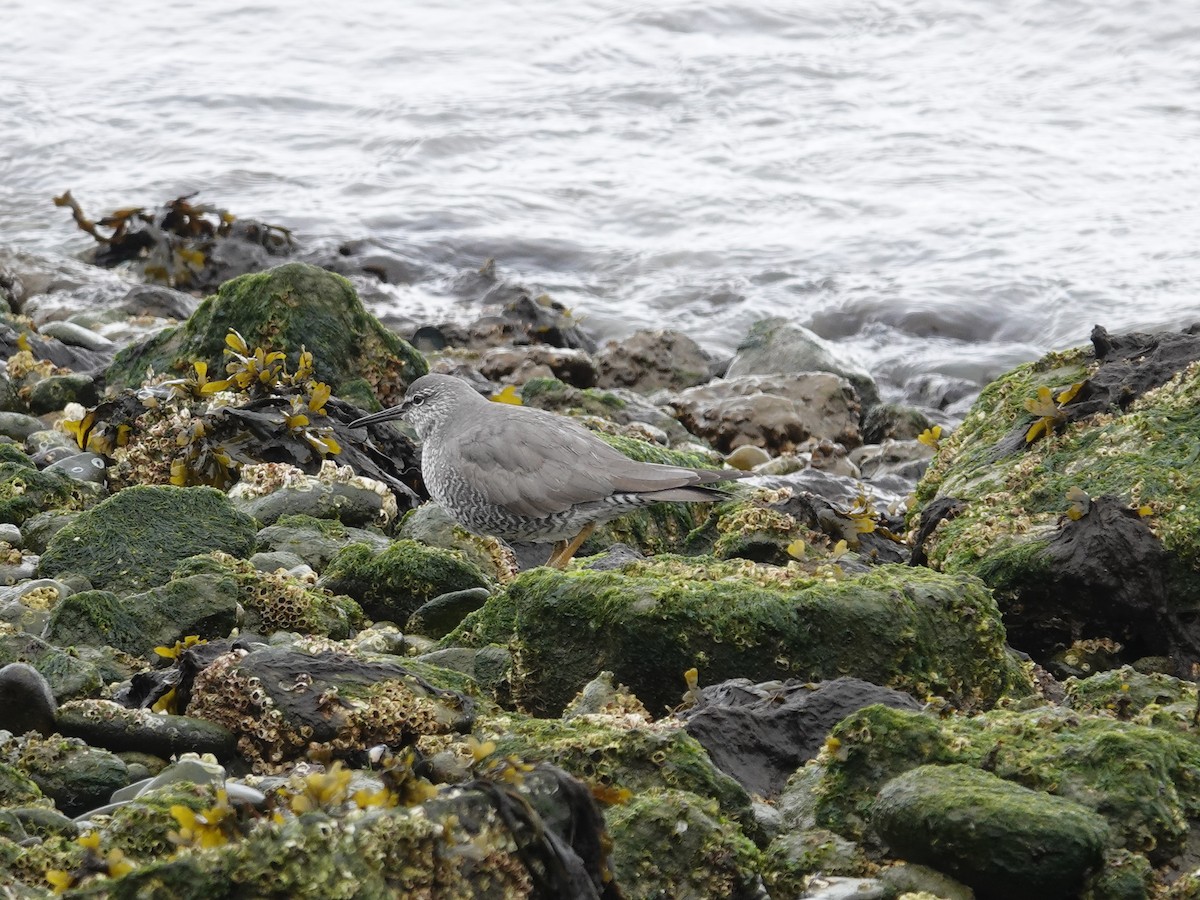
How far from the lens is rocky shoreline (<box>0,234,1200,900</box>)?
3.23m

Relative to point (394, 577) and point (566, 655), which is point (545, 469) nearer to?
point (394, 577)

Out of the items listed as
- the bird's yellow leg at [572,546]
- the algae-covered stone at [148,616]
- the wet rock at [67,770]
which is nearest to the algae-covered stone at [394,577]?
the algae-covered stone at [148,616]

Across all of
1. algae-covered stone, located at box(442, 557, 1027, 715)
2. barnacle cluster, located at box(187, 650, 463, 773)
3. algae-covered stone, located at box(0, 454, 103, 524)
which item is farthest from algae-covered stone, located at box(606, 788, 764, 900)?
algae-covered stone, located at box(0, 454, 103, 524)

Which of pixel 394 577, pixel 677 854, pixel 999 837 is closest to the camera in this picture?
pixel 999 837

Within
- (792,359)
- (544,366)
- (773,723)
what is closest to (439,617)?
(773,723)

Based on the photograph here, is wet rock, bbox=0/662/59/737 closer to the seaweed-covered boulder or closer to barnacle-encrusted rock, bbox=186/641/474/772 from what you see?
barnacle-encrusted rock, bbox=186/641/474/772

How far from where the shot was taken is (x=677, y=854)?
339cm

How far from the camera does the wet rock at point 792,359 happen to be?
1148 cm

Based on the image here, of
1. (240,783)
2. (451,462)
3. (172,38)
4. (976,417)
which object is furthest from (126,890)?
(172,38)

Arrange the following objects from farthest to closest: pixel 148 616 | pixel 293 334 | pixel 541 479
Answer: pixel 293 334 < pixel 541 479 < pixel 148 616

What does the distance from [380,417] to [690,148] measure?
38.9 ft

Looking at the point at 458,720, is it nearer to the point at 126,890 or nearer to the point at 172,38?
the point at 126,890

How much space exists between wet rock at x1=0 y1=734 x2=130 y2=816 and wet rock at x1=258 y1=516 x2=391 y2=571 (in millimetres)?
2177

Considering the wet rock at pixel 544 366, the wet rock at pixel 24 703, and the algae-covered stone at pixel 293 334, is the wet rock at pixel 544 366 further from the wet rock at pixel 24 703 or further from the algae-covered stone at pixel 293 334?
the wet rock at pixel 24 703
